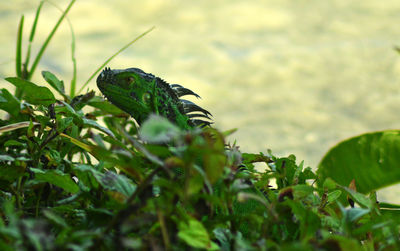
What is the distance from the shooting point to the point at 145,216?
890 millimetres

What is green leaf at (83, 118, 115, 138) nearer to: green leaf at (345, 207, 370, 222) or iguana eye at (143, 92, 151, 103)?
green leaf at (345, 207, 370, 222)

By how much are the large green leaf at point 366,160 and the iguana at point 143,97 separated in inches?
33.7

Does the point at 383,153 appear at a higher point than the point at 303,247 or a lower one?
higher

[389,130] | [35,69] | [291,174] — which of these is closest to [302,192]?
[291,174]

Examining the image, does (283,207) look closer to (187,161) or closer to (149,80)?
(187,161)

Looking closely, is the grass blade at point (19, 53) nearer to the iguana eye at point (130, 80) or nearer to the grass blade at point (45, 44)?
the grass blade at point (45, 44)

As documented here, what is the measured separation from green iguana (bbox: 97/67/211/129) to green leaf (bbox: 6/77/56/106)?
1.10 metres

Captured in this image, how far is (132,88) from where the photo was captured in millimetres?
2832

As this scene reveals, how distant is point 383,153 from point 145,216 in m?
1.93

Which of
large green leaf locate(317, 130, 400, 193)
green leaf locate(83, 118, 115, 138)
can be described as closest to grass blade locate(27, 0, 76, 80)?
green leaf locate(83, 118, 115, 138)

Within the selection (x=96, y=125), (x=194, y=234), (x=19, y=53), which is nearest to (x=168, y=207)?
(x=194, y=234)

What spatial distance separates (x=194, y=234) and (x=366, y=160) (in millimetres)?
1864

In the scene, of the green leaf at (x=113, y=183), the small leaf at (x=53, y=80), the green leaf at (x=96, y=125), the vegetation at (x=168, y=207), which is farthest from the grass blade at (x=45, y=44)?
the green leaf at (x=113, y=183)

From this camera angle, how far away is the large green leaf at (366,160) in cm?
240
